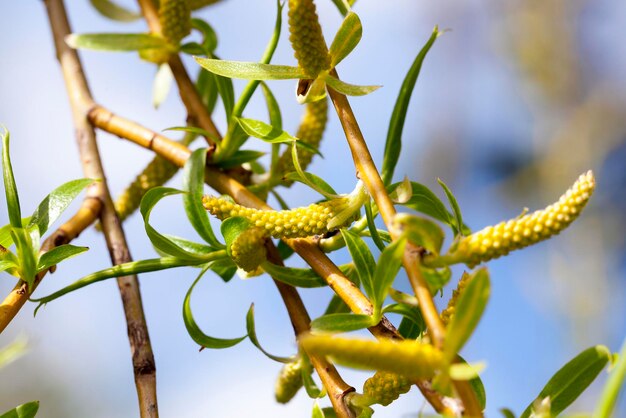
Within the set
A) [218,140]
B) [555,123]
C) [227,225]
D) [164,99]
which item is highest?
[555,123]

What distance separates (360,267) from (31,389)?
259 cm

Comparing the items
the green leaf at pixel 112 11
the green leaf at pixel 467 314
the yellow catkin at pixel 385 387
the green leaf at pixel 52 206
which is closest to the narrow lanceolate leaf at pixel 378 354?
the green leaf at pixel 467 314

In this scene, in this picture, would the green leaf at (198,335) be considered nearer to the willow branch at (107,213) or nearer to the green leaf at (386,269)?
the willow branch at (107,213)

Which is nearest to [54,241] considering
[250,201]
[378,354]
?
[250,201]

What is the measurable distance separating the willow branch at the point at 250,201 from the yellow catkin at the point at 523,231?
3.1 inches

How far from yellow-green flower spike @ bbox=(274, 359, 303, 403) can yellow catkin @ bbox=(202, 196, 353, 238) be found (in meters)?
0.15

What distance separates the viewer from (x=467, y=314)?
0.36 meters

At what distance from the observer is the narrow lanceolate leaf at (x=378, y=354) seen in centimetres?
33

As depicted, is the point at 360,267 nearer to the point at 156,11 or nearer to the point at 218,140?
the point at 218,140

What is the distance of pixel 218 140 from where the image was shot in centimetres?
71

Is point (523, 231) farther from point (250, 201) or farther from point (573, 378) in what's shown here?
point (250, 201)

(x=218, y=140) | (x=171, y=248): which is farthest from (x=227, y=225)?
(x=218, y=140)

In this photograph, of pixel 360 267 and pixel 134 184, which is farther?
pixel 134 184

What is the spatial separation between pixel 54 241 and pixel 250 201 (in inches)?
6.9
